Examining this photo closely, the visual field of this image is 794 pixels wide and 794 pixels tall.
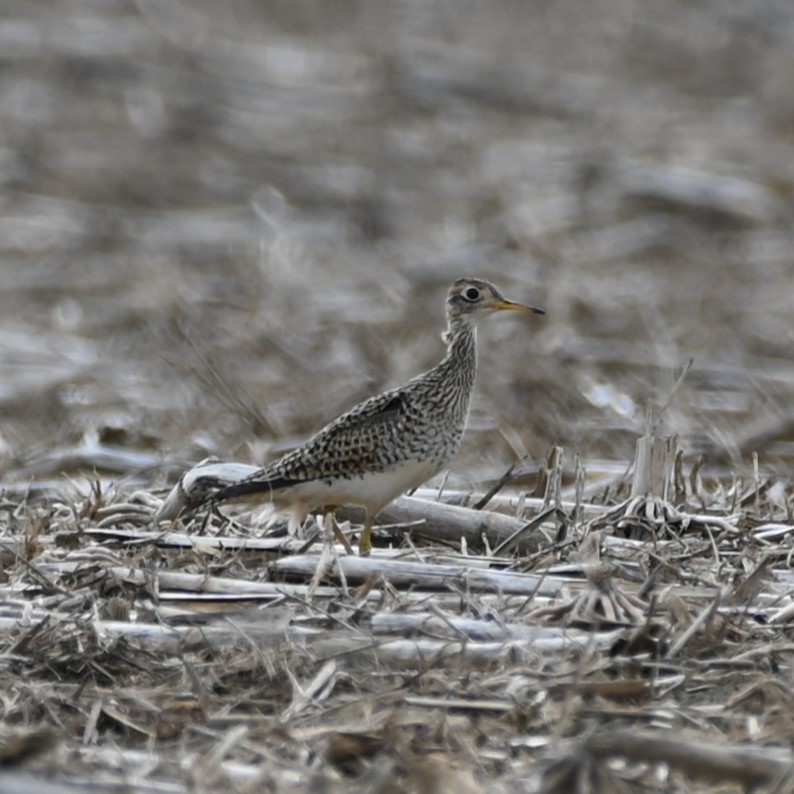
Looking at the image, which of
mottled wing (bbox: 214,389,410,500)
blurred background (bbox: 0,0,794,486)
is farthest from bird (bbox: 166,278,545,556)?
blurred background (bbox: 0,0,794,486)

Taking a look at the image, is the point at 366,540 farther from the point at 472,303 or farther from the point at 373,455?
the point at 472,303

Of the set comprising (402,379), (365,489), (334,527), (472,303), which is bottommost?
(402,379)

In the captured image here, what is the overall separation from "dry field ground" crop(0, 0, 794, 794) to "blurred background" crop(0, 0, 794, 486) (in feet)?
0.20

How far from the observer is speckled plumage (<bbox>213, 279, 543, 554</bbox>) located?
8.32m

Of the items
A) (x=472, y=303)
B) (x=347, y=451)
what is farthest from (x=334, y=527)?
(x=472, y=303)

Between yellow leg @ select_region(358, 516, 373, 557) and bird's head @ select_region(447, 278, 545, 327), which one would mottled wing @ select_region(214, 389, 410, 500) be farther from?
bird's head @ select_region(447, 278, 545, 327)

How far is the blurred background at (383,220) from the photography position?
1277 centimetres

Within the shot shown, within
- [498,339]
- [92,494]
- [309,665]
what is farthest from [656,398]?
[309,665]

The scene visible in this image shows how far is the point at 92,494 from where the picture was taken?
8820mm

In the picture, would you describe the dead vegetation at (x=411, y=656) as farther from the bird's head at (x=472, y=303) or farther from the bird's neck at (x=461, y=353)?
the bird's head at (x=472, y=303)

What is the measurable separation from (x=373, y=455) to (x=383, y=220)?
10982 millimetres

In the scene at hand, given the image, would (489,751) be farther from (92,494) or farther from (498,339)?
(498,339)

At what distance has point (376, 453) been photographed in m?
8.47

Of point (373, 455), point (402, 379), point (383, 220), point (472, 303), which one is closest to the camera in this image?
point (373, 455)
